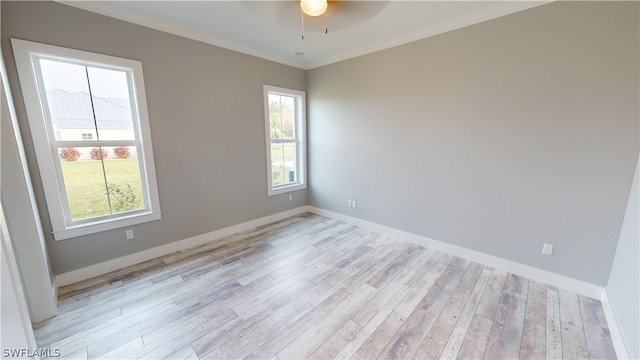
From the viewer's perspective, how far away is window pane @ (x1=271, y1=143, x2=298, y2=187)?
13.1ft

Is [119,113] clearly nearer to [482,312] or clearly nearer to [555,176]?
[482,312]

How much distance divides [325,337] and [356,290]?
0.61 metres

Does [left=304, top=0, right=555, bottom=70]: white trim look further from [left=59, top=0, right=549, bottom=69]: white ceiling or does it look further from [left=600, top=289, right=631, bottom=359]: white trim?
[left=600, top=289, right=631, bottom=359]: white trim

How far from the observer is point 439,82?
2723 millimetres

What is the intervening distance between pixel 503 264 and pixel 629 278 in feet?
3.08

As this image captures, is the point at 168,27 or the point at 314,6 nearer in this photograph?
the point at 314,6

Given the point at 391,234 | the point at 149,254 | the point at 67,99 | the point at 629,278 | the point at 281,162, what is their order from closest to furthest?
1. the point at 629,278
2. the point at 67,99
3. the point at 149,254
4. the point at 391,234
5. the point at 281,162

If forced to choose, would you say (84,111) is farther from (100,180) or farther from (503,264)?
(503,264)

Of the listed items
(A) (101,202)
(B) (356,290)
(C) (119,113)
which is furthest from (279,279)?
(C) (119,113)

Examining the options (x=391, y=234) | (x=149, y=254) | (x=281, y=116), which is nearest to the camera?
(x=149, y=254)

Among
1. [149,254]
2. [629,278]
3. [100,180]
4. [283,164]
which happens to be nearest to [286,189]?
[283,164]

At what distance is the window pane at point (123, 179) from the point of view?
2.48 m

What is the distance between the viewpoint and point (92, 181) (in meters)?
2.38

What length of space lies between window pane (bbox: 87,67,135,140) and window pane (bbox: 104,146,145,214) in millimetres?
168
